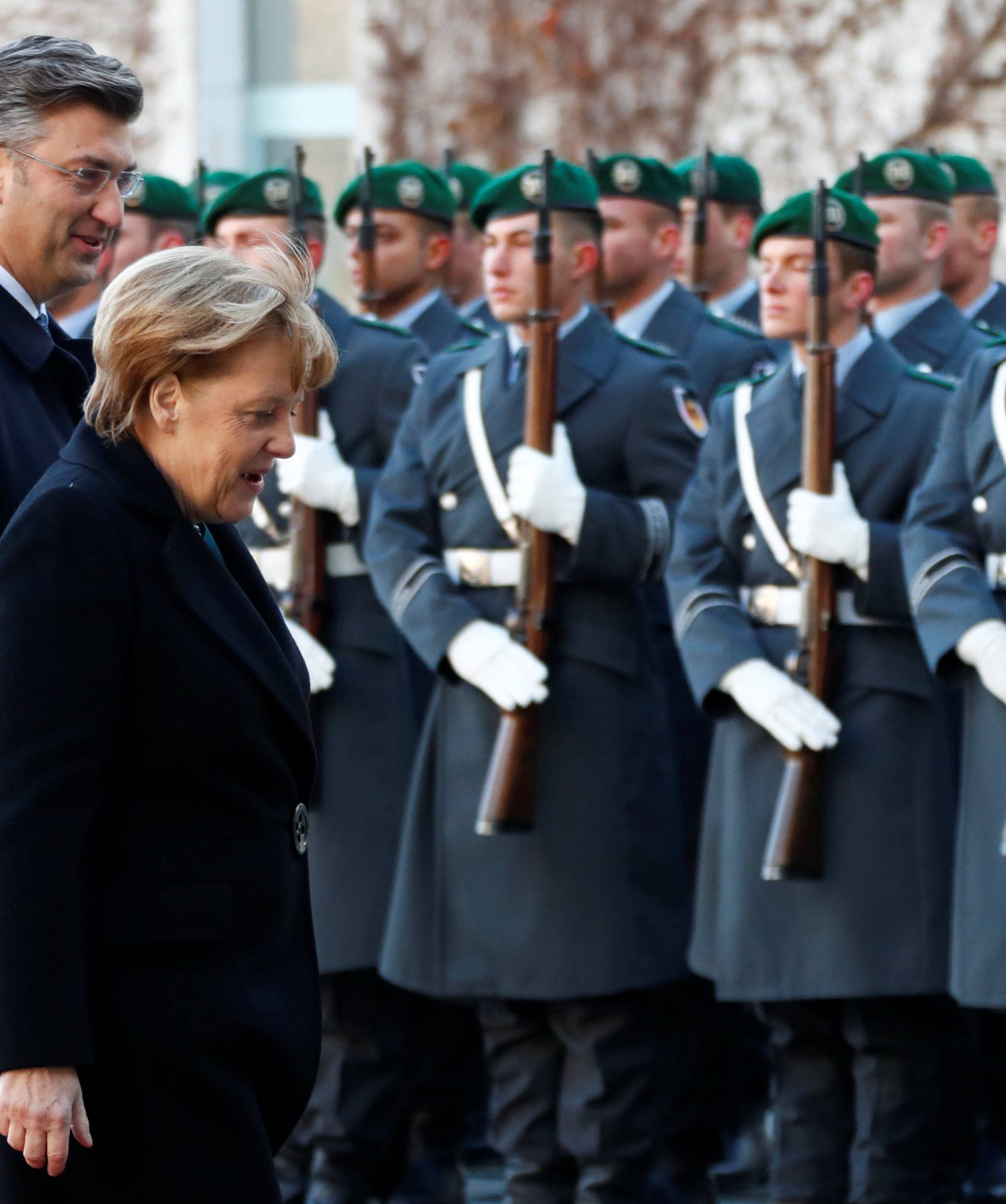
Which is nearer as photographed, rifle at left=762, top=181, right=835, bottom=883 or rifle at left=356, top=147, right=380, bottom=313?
rifle at left=762, top=181, right=835, bottom=883

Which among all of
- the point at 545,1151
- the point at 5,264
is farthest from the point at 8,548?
the point at 545,1151

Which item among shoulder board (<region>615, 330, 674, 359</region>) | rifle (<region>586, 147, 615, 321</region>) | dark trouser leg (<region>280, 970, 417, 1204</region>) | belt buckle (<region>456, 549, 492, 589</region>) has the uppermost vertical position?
rifle (<region>586, 147, 615, 321</region>)

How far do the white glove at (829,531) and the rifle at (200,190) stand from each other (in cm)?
233

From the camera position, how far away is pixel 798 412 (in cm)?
496

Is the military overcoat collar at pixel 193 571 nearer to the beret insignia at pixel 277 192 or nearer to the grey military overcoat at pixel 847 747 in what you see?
the grey military overcoat at pixel 847 747

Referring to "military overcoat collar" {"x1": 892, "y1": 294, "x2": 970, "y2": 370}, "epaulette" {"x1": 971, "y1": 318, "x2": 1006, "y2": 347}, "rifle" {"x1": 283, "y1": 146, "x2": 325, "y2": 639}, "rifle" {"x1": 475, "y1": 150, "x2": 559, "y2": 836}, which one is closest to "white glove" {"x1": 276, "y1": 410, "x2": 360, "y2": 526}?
"rifle" {"x1": 283, "y1": 146, "x2": 325, "y2": 639}

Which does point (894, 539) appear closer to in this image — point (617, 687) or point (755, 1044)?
point (617, 687)

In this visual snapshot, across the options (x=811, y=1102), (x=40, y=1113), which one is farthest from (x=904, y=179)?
(x=40, y=1113)

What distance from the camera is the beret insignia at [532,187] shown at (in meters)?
5.17

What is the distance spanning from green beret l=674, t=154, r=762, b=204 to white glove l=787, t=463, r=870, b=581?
2099mm

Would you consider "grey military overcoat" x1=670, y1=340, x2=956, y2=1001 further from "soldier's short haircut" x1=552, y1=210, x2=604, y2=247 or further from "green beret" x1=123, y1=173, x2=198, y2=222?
"green beret" x1=123, y1=173, x2=198, y2=222

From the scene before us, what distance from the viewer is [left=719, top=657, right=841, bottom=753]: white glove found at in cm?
471

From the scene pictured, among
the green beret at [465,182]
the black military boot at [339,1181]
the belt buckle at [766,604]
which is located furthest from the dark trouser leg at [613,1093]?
the green beret at [465,182]

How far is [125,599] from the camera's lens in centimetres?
265
